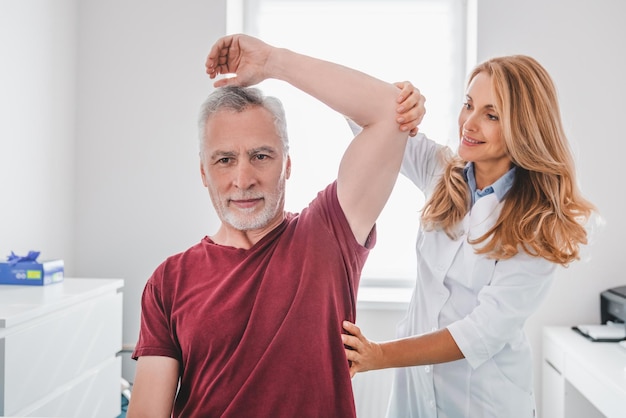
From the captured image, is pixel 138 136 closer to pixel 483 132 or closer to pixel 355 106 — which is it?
pixel 483 132

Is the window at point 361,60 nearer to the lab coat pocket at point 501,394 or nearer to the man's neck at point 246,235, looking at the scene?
the lab coat pocket at point 501,394

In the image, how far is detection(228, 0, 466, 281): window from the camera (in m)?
3.39

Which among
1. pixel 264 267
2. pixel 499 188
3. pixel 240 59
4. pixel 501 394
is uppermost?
pixel 240 59

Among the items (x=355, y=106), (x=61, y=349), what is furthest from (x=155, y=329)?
(x=61, y=349)

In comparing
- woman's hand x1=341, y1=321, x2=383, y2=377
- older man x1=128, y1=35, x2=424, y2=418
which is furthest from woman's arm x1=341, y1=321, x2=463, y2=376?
older man x1=128, y1=35, x2=424, y2=418

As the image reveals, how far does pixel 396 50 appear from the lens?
342 cm

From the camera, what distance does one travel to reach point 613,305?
280 centimetres

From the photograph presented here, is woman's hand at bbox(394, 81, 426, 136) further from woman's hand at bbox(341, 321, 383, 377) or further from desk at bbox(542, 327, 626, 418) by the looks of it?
desk at bbox(542, 327, 626, 418)

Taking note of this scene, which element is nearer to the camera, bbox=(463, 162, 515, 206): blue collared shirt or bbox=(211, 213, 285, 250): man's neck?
bbox=(211, 213, 285, 250): man's neck

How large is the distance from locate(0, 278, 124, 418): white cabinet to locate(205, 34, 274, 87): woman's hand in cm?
108

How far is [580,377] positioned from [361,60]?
6.35 ft

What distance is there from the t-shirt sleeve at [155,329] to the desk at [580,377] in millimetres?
1393

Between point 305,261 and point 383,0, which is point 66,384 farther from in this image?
point 383,0

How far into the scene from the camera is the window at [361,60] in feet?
11.1
